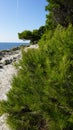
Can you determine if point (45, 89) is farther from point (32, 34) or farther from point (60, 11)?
point (32, 34)

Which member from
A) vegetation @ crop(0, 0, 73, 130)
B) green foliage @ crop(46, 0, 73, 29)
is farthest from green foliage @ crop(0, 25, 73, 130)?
green foliage @ crop(46, 0, 73, 29)

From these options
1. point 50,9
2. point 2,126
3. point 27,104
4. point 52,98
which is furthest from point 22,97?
point 50,9

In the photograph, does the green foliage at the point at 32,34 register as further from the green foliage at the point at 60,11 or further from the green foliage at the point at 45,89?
the green foliage at the point at 45,89

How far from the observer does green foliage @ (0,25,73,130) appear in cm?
524

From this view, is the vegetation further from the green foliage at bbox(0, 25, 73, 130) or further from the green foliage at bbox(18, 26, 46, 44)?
the green foliage at bbox(18, 26, 46, 44)

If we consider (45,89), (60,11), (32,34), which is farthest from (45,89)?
(32,34)

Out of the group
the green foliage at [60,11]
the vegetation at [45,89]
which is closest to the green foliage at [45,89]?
the vegetation at [45,89]

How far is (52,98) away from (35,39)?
20696 millimetres

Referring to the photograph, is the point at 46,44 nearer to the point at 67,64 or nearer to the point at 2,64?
the point at 67,64

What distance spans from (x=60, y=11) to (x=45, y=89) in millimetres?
Result: 14581

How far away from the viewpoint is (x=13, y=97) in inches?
258

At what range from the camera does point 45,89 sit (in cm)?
540

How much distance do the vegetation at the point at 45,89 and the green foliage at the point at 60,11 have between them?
40.4ft

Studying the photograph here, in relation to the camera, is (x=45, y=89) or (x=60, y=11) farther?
(x=60, y=11)
